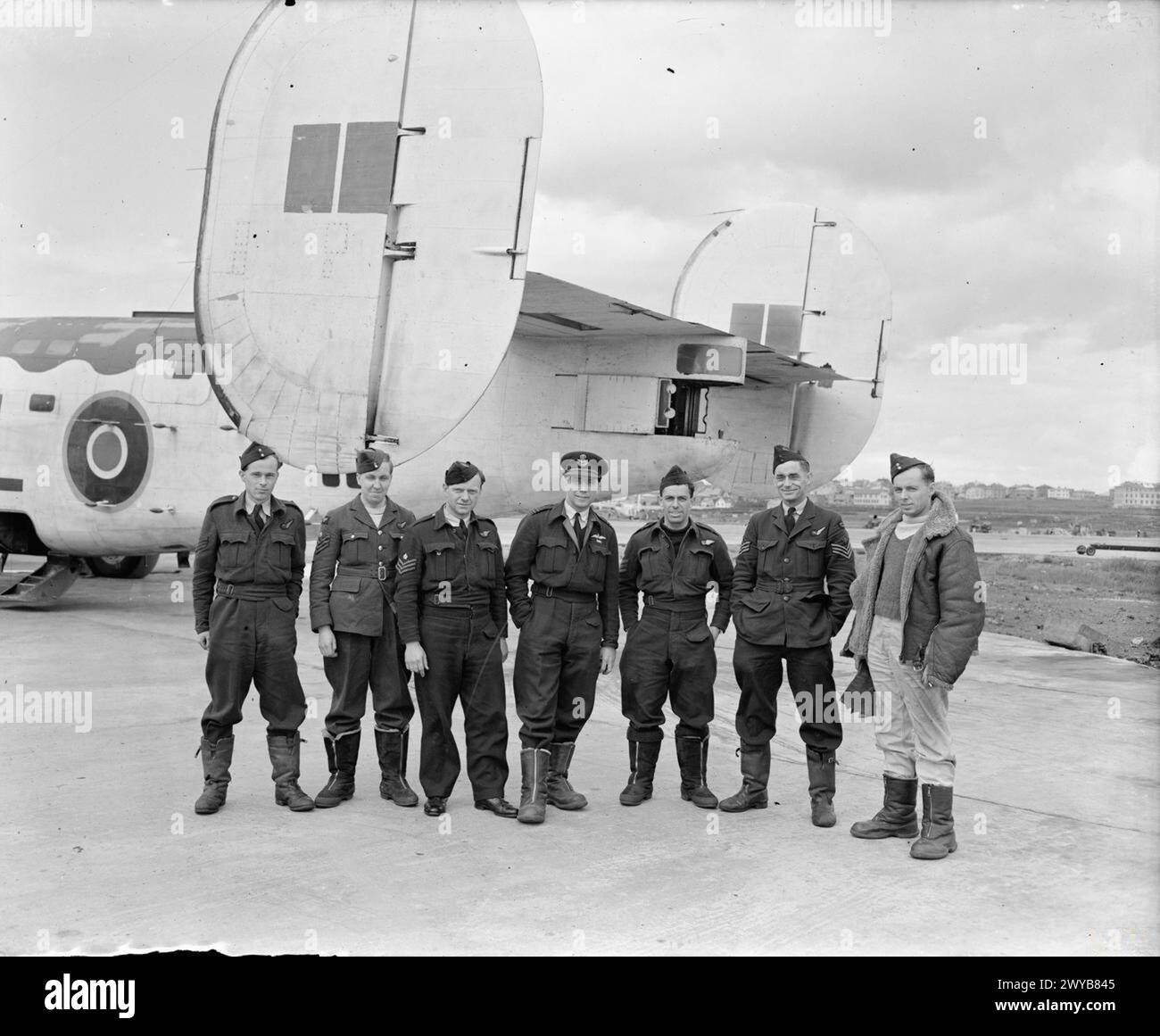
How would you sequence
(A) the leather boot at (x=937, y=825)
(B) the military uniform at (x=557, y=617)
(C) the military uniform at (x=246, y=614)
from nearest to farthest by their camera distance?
1. (A) the leather boot at (x=937, y=825)
2. (C) the military uniform at (x=246, y=614)
3. (B) the military uniform at (x=557, y=617)

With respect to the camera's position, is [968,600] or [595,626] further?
[595,626]

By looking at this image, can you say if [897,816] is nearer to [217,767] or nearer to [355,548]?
[355,548]

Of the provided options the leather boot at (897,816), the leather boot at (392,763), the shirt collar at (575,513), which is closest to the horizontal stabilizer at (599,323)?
the shirt collar at (575,513)

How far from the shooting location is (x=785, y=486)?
576 centimetres

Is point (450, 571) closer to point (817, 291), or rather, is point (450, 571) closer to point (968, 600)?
point (968, 600)

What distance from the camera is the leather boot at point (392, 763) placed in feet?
18.6

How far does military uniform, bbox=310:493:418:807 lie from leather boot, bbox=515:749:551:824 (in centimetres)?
62

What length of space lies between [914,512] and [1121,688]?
5669mm

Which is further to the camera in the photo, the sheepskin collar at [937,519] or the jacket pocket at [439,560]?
the jacket pocket at [439,560]

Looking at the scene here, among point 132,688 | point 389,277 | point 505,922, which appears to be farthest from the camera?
point 132,688

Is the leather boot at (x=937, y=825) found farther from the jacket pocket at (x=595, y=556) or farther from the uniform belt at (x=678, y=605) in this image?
the jacket pocket at (x=595, y=556)

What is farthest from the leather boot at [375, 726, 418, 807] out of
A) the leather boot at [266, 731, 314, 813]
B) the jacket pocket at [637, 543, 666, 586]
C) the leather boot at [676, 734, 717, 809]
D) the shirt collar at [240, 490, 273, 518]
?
the jacket pocket at [637, 543, 666, 586]

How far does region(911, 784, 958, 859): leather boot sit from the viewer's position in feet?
16.2

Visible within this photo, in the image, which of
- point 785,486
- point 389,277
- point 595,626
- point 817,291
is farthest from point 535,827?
point 817,291
